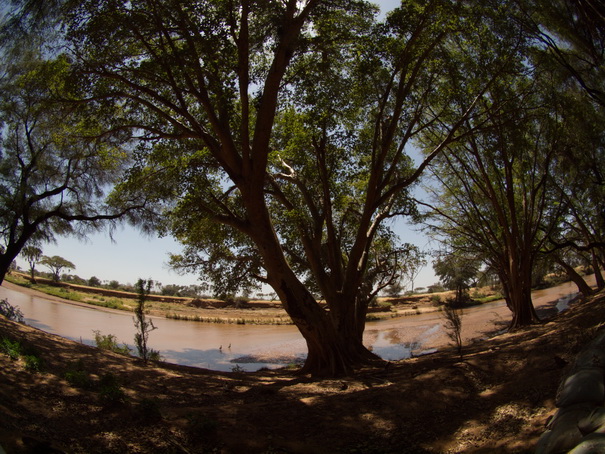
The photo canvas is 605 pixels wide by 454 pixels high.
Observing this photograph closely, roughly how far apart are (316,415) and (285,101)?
720 cm

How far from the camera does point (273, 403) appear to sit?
539 centimetres

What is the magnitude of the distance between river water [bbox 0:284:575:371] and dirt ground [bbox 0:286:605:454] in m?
10.4

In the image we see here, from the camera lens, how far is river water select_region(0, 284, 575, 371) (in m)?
17.5

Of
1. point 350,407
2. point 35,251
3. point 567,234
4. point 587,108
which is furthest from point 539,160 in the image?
point 35,251

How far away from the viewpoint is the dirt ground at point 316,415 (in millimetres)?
3627

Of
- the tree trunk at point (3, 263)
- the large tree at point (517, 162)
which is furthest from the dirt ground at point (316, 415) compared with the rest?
the tree trunk at point (3, 263)

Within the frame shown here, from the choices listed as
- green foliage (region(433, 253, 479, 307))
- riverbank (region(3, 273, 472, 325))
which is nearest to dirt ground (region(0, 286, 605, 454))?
green foliage (region(433, 253, 479, 307))

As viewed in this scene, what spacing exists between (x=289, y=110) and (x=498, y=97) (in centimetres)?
561

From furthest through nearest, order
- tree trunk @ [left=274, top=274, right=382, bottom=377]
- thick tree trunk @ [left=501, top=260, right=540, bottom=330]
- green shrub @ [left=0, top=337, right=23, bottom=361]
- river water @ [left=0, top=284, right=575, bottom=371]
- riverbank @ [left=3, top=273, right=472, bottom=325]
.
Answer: riverbank @ [left=3, top=273, right=472, bottom=325] → river water @ [left=0, top=284, right=575, bottom=371] → thick tree trunk @ [left=501, top=260, right=540, bottom=330] → tree trunk @ [left=274, top=274, right=382, bottom=377] → green shrub @ [left=0, top=337, right=23, bottom=361]

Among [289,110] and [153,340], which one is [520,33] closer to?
[289,110]

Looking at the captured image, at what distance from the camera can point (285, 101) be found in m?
9.54

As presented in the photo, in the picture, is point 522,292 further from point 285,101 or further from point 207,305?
point 207,305

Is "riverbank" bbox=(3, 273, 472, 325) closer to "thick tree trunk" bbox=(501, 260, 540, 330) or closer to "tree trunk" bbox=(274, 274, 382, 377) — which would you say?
"thick tree trunk" bbox=(501, 260, 540, 330)

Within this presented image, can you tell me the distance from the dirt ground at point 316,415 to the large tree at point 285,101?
3297 mm
